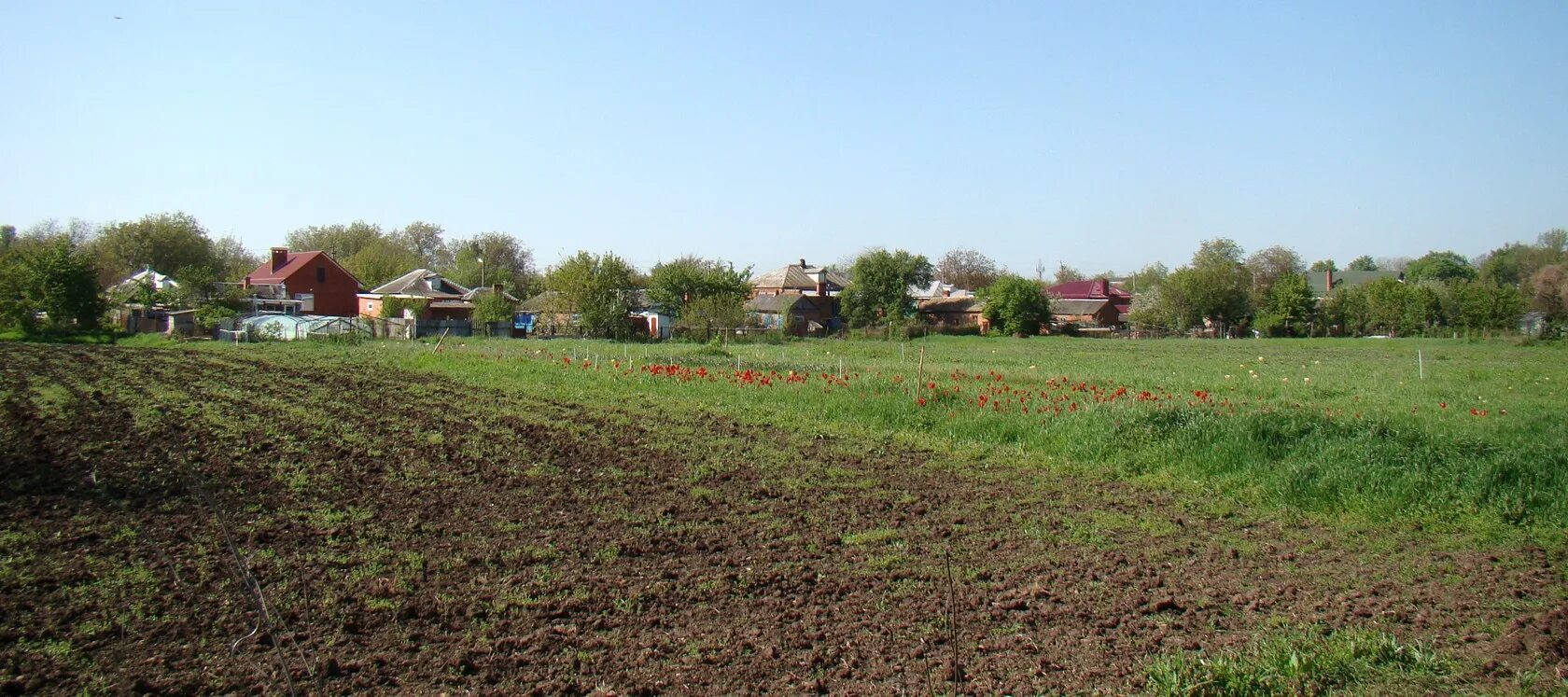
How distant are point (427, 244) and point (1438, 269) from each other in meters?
146

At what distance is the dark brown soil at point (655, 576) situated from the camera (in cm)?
583

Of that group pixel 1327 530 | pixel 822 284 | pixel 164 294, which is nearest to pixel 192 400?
pixel 1327 530

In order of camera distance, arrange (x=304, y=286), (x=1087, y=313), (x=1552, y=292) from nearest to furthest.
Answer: (x=1552, y=292)
(x=304, y=286)
(x=1087, y=313)

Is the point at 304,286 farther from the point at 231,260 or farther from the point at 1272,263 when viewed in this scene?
the point at 1272,263

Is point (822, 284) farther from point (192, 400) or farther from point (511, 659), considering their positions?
point (511, 659)

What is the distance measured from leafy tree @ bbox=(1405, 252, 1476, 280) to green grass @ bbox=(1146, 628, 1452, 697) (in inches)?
5600

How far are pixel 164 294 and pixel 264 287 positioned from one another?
14598 mm

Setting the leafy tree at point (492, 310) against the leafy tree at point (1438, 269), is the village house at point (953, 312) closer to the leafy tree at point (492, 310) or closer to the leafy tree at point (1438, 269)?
the leafy tree at point (492, 310)

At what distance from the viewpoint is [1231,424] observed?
45.1ft

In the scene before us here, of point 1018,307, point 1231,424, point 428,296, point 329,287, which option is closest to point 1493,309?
point 1018,307

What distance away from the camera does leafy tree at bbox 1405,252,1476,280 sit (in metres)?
126

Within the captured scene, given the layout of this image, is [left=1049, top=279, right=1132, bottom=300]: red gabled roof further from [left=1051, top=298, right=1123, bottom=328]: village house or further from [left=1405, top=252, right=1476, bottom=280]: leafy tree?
[left=1405, top=252, right=1476, bottom=280]: leafy tree

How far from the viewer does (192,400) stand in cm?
1953

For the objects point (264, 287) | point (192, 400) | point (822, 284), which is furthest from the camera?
point (822, 284)
